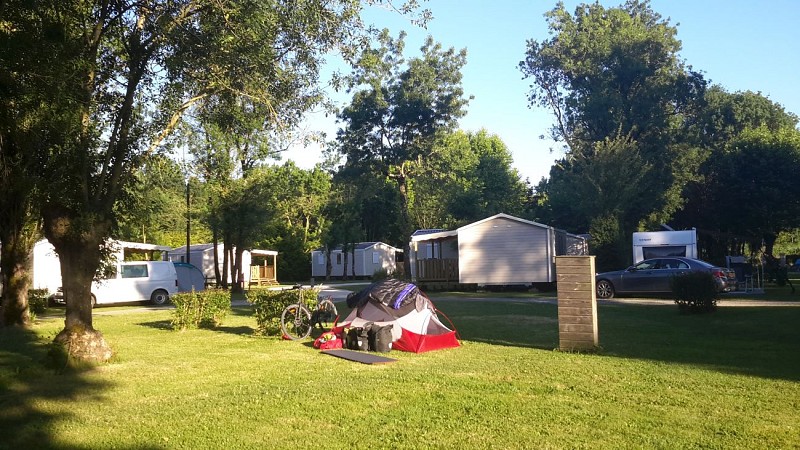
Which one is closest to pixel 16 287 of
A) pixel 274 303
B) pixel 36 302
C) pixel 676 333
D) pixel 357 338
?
pixel 36 302

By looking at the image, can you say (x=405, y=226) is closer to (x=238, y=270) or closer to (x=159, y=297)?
(x=238, y=270)

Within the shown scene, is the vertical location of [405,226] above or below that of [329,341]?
above

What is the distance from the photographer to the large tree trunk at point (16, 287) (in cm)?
1445

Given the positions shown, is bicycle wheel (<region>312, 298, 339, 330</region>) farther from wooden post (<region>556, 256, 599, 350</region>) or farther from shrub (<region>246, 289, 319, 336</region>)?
wooden post (<region>556, 256, 599, 350</region>)

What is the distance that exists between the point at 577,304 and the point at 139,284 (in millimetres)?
18489

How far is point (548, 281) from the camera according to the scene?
27281 millimetres

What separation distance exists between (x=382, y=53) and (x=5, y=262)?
1086 inches

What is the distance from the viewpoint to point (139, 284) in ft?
78.9

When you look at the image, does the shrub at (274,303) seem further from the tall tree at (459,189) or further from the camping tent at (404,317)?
the tall tree at (459,189)

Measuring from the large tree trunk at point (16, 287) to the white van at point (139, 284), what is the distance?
8.16 m

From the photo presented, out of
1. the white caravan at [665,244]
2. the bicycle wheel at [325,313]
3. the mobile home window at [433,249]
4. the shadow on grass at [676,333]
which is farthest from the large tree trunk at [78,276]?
the mobile home window at [433,249]

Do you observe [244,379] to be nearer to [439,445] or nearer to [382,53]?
[439,445]

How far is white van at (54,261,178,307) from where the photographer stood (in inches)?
919

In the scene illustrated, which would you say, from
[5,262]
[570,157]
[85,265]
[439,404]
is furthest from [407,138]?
[439,404]
